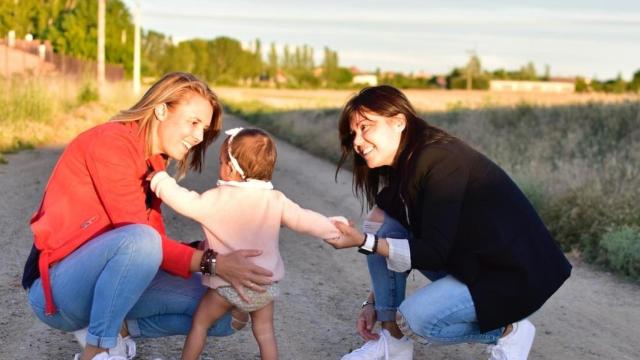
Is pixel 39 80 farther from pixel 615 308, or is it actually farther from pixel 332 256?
pixel 615 308

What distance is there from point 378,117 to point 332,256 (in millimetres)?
3751

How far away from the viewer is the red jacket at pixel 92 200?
3.65 m

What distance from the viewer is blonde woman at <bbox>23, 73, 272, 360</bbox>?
3572 millimetres

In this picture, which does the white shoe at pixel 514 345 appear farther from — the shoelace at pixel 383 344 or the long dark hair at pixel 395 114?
the long dark hair at pixel 395 114

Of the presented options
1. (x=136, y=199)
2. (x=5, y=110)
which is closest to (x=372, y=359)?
(x=136, y=199)

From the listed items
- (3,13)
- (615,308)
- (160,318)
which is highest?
(3,13)

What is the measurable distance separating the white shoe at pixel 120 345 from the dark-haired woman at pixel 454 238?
107cm

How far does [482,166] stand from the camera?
3957mm

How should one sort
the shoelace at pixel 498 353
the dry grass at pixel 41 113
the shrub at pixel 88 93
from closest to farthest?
the shoelace at pixel 498 353, the dry grass at pixel 41 113, the shrub at pixel 88 93

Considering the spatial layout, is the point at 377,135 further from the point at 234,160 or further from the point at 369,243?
the point at 234,160

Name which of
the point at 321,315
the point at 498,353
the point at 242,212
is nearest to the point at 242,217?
the point at 242,212

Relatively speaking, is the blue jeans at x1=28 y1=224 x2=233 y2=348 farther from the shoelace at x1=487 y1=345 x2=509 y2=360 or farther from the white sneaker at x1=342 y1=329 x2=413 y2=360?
the shoelace at x1=487 y1=345 x2=509 y2=360

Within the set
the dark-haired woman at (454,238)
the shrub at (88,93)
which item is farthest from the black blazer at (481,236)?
the shrub at (88,93)

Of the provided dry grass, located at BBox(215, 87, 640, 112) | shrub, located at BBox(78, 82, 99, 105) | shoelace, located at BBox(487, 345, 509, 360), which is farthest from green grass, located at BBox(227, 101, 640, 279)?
shrub, located at BBox(78, 82, 99, 105)
